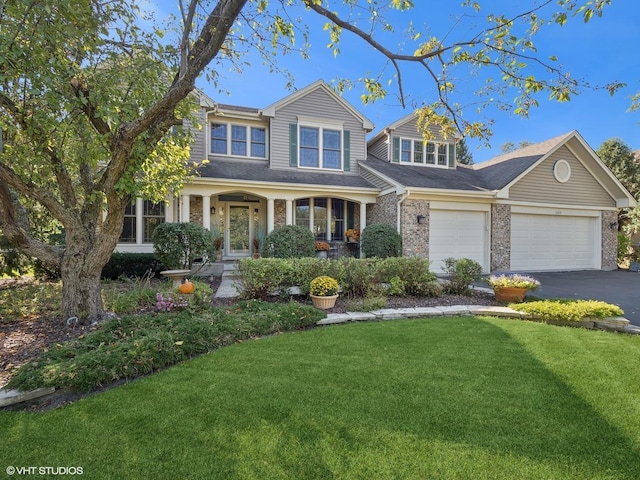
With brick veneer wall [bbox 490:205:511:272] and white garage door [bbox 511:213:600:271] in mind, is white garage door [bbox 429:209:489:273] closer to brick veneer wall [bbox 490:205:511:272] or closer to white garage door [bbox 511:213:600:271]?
brick veneer wall [bbox 490:205:511:272]

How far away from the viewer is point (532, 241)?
12.5 meters

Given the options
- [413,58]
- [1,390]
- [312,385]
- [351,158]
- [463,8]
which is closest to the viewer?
[1,390]

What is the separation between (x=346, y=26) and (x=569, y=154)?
12.6 meters

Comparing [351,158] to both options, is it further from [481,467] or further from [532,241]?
[481,467]

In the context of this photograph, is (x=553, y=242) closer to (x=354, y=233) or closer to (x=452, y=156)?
(x=452, y=156)

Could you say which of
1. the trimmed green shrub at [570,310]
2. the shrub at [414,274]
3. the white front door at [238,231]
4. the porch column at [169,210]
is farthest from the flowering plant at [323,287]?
the white front door at [238,231]

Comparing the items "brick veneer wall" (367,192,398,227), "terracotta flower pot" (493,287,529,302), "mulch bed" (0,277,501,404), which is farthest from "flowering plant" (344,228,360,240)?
"terracotta flower pot" (493,287,529,302)

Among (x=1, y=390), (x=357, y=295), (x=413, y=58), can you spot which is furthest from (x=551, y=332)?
(x=1, y=390)

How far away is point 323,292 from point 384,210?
6726mm

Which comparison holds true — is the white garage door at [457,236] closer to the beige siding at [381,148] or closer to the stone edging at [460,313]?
the beige siding at [381,148]

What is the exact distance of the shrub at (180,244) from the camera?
852 centimetres

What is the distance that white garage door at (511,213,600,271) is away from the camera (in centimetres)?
1234

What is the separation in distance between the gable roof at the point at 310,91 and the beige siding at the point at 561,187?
6.52 metres

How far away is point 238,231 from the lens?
12.9 m
